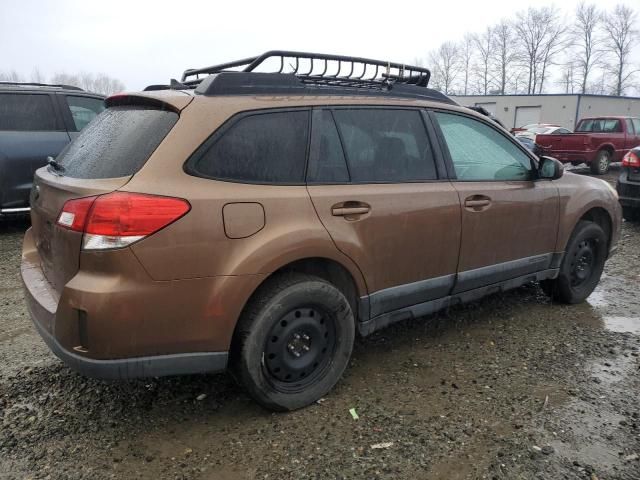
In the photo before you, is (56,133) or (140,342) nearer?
(140,342)

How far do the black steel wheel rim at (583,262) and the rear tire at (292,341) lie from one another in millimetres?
2475

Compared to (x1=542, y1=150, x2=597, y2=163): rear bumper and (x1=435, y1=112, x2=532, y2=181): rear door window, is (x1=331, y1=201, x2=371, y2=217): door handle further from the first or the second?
(x1=542, y1=150, x2=597, y2=163): rear bumper

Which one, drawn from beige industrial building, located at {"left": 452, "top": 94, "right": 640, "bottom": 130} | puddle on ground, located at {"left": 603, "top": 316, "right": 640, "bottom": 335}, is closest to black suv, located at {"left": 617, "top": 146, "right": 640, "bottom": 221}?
puddle on ground, located at {"left": 603, "top": 316, "right": 640, "bottom": 335}

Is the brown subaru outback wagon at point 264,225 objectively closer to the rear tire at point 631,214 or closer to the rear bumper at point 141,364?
the rear bumper at point 141,364

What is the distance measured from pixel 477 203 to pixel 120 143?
2.21 m

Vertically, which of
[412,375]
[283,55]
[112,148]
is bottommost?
[412,375]

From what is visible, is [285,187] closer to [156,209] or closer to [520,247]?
[156,209]

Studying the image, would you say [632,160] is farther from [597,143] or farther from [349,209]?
[597,143]

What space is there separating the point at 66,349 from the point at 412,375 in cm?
196

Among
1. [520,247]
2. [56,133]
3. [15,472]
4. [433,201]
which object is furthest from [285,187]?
[56,133]

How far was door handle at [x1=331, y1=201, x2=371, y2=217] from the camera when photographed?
2758 millimetres

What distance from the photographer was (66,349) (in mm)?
2320

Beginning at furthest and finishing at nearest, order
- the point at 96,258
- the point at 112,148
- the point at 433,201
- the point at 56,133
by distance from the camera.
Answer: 1. the point at 56,133
2. the point at 433,201
3. the point at 112,148
4. the point at 96,258

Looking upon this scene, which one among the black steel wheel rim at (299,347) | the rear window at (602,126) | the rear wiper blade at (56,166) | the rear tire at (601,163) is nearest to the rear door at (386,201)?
the black steel wheel rim at (299,347)
